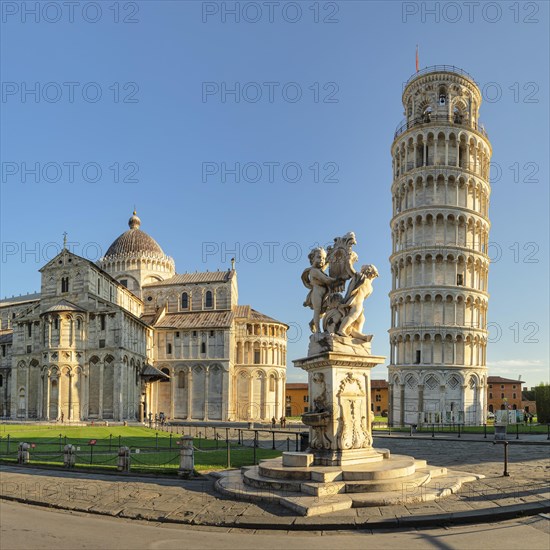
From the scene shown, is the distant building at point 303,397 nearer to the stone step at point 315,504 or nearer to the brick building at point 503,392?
the brick building at point 503,392

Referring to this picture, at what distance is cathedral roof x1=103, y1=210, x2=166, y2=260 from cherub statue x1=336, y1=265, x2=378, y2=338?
70.5 metres

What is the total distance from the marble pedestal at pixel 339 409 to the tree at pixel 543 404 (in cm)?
5279

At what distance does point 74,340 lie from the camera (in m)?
58.1

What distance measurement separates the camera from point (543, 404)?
60.6m

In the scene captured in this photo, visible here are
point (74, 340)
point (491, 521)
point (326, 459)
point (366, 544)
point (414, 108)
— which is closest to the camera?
point (366, 544)

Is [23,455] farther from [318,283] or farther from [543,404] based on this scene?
[543,404]

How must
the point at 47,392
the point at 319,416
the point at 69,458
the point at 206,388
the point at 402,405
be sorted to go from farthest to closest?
the point at 206,388
the point at 402,405
the point at 47,392
the point at 69,458
the point at 319,416

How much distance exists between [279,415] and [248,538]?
209ft

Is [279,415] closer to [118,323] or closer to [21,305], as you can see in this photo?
[118,323]

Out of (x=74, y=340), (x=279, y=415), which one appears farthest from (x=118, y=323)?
(x=279, y=415)

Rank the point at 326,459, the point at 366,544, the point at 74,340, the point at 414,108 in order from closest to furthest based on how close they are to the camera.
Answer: the point at 366,544
the point at 326,459
the point at 74,340
the point at 414,108

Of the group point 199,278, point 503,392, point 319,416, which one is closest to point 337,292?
point 319,416

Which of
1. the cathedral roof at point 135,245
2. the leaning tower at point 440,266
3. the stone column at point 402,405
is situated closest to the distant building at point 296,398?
A: the cathedral roof at point 135,245

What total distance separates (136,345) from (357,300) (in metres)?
52.5
